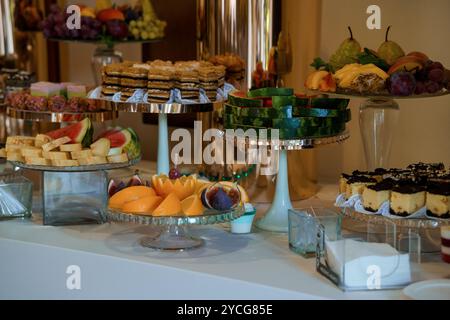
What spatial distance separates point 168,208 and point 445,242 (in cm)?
61

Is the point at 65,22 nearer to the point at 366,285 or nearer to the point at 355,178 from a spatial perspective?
the point at 355,178

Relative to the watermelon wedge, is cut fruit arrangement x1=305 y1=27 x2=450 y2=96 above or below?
above

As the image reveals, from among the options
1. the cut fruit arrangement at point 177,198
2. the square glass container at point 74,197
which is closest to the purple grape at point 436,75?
the cut fruit arrangement at point 177,198

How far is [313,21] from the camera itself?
8.48 ft

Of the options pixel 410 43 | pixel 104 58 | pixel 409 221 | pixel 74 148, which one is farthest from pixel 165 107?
pixel 104 58

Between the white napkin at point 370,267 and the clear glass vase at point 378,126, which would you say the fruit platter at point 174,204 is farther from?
the clear glass vase at point 378,126

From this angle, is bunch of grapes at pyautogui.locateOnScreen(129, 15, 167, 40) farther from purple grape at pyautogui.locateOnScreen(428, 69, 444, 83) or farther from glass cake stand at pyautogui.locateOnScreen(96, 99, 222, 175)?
purple grape at pyautogui.locateOnScreen(428, 69, 444, 83)

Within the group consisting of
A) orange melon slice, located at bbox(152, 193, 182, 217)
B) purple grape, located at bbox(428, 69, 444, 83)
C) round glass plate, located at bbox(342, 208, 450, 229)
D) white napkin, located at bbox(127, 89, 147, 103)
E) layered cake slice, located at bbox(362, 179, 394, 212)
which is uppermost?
purple grape, located at bbox(428, 69, 444, 83)

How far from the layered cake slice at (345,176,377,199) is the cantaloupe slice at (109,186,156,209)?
457 millimetres

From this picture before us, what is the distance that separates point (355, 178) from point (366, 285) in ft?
1.14

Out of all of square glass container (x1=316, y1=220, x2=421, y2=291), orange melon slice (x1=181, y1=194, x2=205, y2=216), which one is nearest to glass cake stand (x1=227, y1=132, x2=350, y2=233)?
orange melon slice (x1=181, y1=194, x2=205, y2=216)

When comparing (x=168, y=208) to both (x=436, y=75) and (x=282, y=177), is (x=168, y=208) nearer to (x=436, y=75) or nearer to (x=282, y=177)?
(x=282, y=177)

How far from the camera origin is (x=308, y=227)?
6.37 feet

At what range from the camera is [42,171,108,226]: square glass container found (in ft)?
7.27
